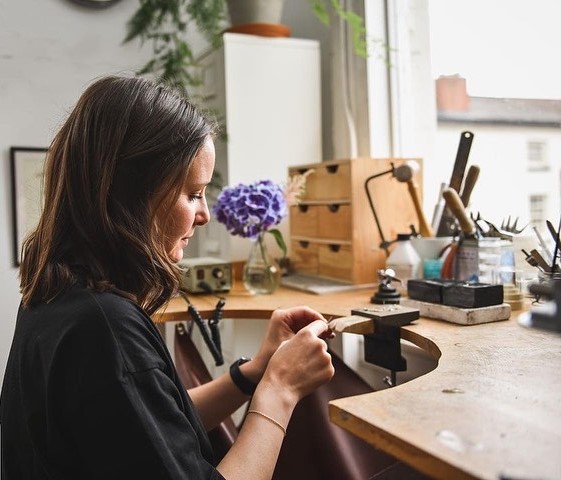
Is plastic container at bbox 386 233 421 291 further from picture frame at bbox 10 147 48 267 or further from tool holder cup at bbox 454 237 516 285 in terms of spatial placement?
picture frame at bbox 10 147 48 267

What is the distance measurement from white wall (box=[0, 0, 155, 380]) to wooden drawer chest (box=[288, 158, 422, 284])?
1048 millimetres

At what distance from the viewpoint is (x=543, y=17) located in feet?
6.03

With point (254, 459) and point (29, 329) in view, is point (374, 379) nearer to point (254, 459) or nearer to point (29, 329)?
point (254, 459)

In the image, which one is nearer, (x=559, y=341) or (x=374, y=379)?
(x=559, y=341)

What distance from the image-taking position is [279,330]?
4.26 feet

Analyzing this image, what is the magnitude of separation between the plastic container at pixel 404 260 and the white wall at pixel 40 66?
1382 millimetres

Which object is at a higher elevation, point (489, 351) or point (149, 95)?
point (149, 95)

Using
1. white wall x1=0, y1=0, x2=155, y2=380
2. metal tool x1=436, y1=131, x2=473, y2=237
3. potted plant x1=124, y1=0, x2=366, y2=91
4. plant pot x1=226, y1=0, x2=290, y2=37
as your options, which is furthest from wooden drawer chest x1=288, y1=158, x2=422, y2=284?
white wall x1=0, y1=0, x2=155, y2=380

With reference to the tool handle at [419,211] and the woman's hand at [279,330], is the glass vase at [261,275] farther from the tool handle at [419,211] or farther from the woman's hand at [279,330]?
the woman's hand at [279,330]

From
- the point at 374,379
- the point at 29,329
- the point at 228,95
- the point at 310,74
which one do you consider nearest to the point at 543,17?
the point at 310,74

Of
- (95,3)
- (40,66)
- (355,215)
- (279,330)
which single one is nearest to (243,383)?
(279,330)

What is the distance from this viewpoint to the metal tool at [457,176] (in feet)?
6.07

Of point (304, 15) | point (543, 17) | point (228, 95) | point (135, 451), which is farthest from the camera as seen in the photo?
point (304, 15)

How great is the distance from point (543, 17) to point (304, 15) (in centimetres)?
104
